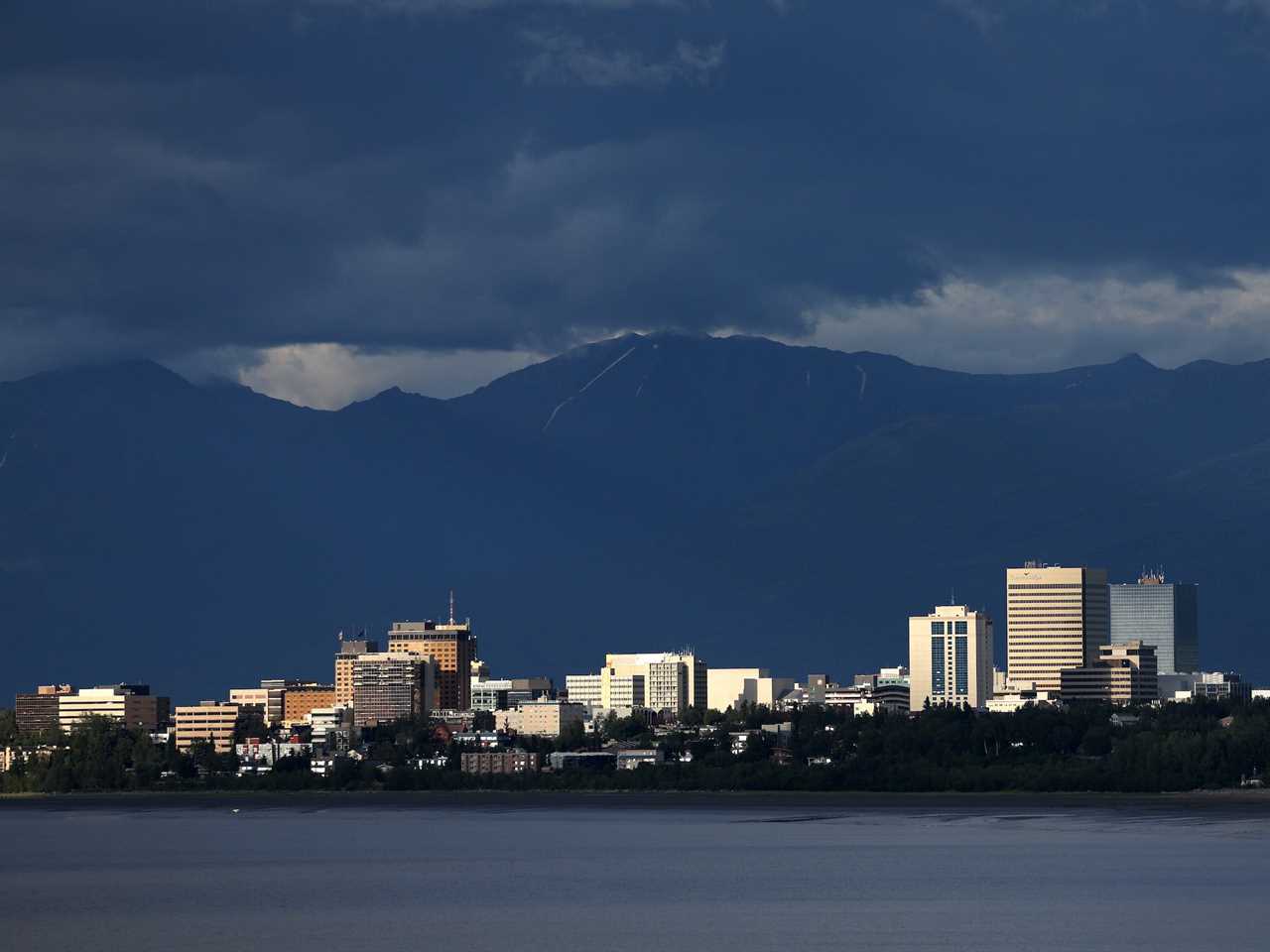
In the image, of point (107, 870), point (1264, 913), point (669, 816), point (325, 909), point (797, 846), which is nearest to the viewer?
point (1264, 913)

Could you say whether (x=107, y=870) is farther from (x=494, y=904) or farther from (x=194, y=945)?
(x=194, y=945)

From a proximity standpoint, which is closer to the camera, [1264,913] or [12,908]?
[1264,913]

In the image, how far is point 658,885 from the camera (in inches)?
4382

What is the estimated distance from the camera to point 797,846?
454ft

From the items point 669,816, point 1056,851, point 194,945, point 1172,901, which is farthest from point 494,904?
point 669,816

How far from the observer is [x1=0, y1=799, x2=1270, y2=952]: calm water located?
292 feet

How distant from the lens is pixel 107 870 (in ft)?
408

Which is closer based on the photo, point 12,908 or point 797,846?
point 12,908

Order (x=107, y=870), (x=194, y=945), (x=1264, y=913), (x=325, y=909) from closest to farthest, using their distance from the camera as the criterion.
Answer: (x=194, y=945) < (x=1264, y=913) < (x=325, y=909) < (x=107, y=870)

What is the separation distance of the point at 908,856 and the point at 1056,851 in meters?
7.20

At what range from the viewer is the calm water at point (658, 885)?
88.9m

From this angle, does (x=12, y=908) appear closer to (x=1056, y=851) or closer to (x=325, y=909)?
(x=325, y=909)

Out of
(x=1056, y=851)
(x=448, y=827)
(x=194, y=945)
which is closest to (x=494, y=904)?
(x=194, y=945)

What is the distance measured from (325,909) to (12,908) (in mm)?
11523
